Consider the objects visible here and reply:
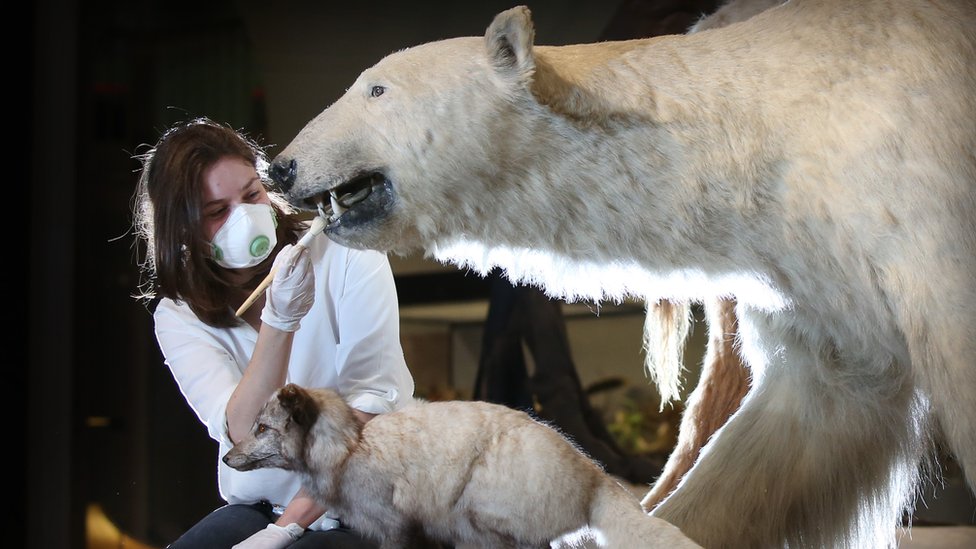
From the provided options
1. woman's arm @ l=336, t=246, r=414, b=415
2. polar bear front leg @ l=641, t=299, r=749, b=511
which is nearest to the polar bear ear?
woman's arm @ l=336, t=246, r=414, b=415

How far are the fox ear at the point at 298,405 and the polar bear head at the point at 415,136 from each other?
20 centimetres

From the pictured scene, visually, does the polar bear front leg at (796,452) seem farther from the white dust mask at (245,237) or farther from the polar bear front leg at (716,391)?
the white dust mask at (245,237)

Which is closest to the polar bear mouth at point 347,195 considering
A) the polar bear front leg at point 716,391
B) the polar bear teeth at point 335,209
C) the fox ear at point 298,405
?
the polar bear teeth at point 335,209

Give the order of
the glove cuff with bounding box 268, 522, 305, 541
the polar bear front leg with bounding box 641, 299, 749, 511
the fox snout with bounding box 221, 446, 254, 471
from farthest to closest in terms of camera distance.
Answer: the polar bear front leg with bounding box 641, 299, 749, 511
the glove cuff with bounding box 268, 522, 305, 541
the fox snout with bounding box 221, 446, 254, 471

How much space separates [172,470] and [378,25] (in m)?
0.86

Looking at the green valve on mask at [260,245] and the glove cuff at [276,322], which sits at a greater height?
the green valve on mask at [260,245]

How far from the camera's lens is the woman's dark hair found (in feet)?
4.00

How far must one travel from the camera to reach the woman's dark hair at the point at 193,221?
1.22 m

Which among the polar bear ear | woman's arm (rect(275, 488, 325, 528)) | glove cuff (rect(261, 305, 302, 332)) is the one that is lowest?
woman's arm (rect(275, 488, 325, 528))

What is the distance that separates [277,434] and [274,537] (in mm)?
169

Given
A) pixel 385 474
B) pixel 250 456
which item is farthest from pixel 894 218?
pixel 250 456

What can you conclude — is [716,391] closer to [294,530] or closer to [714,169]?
[714,169]

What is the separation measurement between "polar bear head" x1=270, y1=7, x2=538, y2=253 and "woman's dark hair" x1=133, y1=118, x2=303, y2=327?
10 centimetres

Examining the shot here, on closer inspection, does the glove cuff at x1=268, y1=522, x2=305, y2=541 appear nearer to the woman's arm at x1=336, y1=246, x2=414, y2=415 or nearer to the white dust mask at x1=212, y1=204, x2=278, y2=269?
the woman's arm at x1=336, y1=246, x2=414, y2=415
